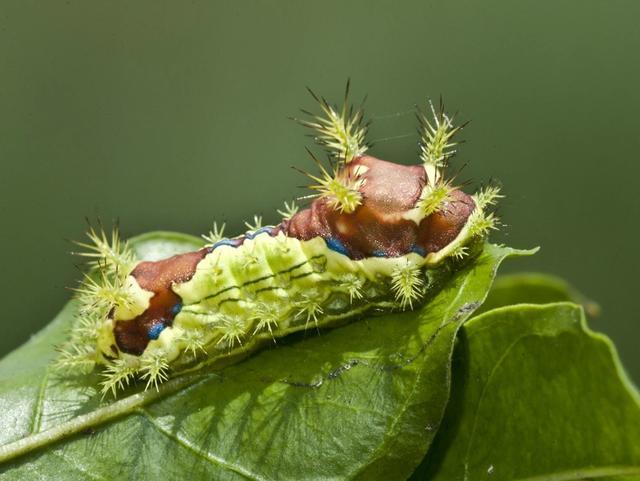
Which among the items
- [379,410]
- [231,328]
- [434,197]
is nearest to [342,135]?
[434,197]

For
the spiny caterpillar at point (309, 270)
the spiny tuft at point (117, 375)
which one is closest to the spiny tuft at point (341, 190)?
the spiny caterpillar at point (309, 270)

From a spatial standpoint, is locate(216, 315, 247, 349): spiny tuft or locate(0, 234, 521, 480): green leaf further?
locate(216, 315, 247, 349): spiny tuft

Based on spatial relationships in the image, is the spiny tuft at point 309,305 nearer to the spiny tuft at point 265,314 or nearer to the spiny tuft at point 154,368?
the spiny tuft at point 265,314

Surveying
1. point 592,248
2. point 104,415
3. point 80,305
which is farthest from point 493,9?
point 104,415

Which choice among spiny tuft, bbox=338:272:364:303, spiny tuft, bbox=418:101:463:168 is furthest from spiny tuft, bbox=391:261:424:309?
spiny tuft, bbox=418:101:463:168

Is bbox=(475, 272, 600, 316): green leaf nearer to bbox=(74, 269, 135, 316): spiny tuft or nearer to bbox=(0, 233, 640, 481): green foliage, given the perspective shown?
bbox=(0, 233, 640, 481): green foliage

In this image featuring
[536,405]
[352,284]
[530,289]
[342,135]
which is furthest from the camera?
[530,289]

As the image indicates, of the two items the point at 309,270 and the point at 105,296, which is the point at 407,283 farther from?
the point at 105,296
